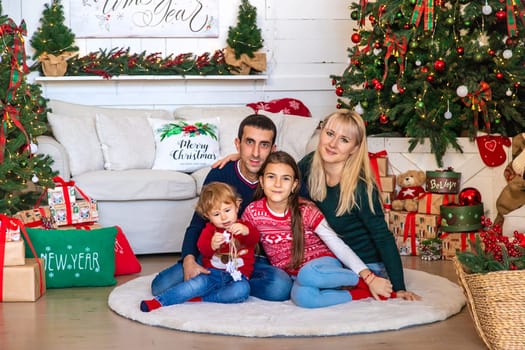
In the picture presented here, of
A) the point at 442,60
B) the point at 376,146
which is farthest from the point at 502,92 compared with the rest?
A: the point at 376,146

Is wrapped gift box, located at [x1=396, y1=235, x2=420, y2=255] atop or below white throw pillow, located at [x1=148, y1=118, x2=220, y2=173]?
below

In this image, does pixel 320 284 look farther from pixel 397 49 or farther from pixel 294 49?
pixel 294 49

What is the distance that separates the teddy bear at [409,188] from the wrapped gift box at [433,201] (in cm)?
6

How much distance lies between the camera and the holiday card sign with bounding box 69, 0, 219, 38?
19.7 feet

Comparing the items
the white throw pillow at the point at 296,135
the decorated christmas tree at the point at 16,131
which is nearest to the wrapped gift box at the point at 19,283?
the decorated christmas tree at the point at 16,131

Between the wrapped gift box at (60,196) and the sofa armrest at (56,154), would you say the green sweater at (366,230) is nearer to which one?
the wrapped gift box at (60,196)

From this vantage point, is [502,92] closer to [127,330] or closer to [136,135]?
[136,135]

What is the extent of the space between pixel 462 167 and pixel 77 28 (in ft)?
9.26

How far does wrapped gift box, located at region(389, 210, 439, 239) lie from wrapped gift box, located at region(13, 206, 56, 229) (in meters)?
1.99

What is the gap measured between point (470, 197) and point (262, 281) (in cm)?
175

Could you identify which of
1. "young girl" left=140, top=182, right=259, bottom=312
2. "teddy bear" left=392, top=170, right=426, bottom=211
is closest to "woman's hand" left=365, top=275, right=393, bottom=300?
"young girl" left=140, top=182, right=259, bottom=312

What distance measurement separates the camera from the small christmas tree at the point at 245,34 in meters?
6.03

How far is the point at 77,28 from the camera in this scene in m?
5.99

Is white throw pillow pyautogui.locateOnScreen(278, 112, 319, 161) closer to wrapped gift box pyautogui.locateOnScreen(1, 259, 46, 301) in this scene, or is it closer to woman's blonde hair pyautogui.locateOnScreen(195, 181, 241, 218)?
woman's blonde hair pyautogui.locateOnScreen(195, 181, 241, 218)
